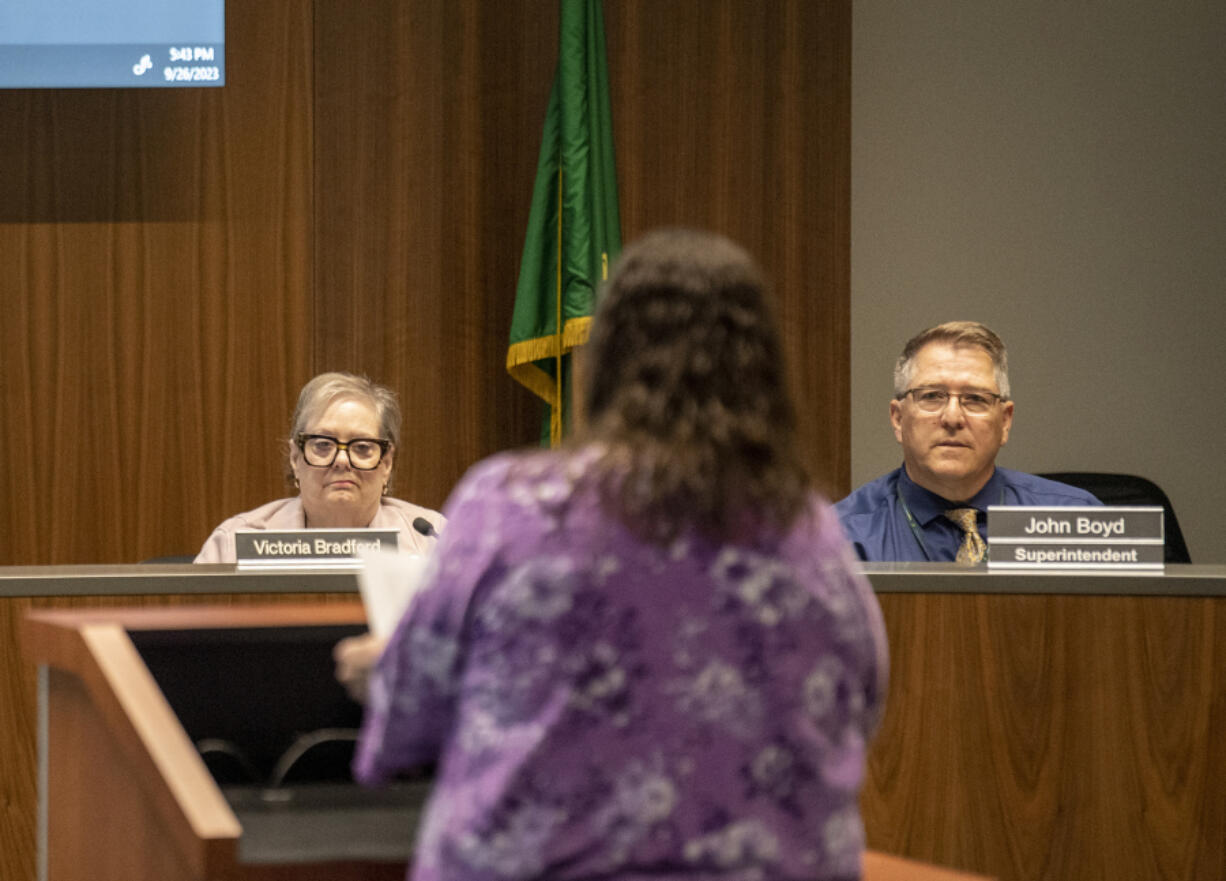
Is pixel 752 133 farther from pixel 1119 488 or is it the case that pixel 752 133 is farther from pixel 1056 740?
pixel 1056 740

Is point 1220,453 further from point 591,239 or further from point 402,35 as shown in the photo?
point 402,35

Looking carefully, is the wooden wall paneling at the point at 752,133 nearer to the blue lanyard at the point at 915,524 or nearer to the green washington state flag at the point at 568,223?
the green washington state flag at the point at 568,223

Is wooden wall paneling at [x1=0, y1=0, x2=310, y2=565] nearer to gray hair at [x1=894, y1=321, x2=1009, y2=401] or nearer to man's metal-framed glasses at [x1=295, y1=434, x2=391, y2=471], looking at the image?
man's metal-framed glasses at [x1=295, y1=434, x2=391, y2=471]

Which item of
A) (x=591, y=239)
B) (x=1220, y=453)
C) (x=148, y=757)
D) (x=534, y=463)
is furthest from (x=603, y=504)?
(x=1220, y=453)

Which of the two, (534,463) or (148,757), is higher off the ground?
(534,463)

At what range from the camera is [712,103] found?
4.57 metres

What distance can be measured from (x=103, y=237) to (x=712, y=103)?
6.25 feet

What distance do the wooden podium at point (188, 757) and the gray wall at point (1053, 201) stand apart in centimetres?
319

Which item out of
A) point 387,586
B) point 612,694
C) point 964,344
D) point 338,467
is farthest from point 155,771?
point 964,344

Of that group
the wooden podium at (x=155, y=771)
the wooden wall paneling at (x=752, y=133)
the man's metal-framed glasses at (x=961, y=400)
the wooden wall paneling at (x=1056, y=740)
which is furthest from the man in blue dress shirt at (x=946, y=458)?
the wooden podium at (x=155, y=771)

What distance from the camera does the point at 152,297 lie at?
441 centimetres

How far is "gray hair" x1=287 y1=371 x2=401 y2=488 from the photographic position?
3283 millimetres

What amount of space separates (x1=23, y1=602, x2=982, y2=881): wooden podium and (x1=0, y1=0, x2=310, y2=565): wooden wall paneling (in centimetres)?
266

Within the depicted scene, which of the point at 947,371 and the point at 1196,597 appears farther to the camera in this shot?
the point at 947,371
